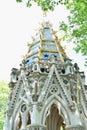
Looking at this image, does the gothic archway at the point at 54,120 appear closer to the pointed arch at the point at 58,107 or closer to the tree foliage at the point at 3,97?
the pointed arch at the point at 58,107

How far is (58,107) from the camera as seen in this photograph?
15.5 meters

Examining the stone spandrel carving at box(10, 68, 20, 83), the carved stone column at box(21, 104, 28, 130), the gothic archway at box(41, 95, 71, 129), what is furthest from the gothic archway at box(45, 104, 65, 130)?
the stone spandrel carving at box(10, 68, 20, 83)

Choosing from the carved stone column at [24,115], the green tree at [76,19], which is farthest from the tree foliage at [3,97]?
the green tree at [76,19]

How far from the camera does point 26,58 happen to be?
1966 centimetres

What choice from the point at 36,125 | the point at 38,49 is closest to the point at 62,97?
the point at 36,125

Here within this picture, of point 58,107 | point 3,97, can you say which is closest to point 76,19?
point 58,107

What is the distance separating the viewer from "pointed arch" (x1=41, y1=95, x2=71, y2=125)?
14840mm

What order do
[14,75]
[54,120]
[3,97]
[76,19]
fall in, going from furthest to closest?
[3,97] < [14,75] < [54,120] < [76,19]

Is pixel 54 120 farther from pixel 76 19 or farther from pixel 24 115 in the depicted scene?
pixel 76 19

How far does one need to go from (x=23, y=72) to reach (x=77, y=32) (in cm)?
673

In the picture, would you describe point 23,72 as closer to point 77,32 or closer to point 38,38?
point 38,38

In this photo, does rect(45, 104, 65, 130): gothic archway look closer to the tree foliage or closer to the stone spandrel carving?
the stone spandrel carving

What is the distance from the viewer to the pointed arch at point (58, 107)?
14840 millimetres

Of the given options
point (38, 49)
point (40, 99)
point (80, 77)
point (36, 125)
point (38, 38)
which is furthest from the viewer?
point (38, 38)
